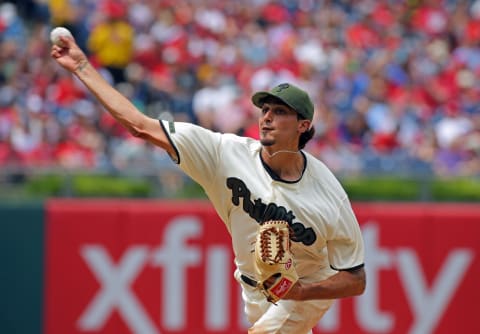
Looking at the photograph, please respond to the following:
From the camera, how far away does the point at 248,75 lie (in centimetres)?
1433

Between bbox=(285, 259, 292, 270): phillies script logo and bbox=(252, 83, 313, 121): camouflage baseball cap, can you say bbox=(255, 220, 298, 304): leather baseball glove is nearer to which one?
bbox=(285, 259, 292, 270): phillies script logo

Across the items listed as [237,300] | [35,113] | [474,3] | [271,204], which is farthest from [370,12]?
[271,204]

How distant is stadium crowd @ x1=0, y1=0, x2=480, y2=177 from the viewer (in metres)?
12.3

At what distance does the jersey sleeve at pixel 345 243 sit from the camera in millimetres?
6266

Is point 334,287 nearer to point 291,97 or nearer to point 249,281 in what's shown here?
point 249,281

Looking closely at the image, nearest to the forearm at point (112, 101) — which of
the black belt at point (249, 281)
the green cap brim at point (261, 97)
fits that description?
the green cap brim at point (261, 97)

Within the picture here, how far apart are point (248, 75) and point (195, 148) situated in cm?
833

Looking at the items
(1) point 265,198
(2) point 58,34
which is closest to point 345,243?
(1) point 265,198

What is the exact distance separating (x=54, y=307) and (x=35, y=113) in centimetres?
280

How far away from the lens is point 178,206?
420 inches

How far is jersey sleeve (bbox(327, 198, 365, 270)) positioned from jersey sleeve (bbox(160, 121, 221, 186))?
73 centimetres

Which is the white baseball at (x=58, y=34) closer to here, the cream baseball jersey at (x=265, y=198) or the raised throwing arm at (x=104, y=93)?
the raised throwing arm at (x=104, y=93)

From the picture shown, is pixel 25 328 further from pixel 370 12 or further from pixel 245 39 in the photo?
pixel 370 12

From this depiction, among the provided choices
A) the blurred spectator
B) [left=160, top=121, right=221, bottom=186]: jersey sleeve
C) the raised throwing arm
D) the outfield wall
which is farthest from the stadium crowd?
the raised throwing arm
